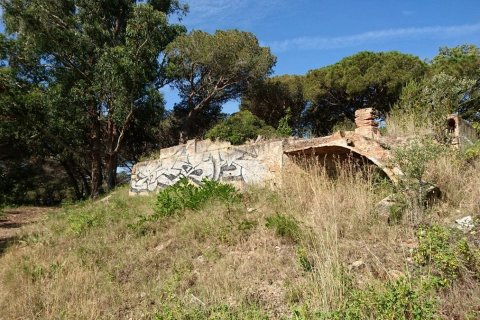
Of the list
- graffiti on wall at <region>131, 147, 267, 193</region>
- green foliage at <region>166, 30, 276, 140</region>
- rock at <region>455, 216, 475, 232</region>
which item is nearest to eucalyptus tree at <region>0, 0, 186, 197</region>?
green foliage at <region>166, 30, 276, 140</region>

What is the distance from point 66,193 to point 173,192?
60.3ft

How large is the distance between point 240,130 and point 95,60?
8330 millimetres

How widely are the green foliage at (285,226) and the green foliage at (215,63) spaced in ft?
44.3

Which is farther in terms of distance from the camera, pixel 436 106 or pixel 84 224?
pixel 436 106

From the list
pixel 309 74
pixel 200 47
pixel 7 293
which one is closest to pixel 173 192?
pixel 7 293

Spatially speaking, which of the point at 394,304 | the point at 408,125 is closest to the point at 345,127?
the point at 408,125

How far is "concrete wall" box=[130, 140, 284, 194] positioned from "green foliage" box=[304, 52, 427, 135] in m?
7.51

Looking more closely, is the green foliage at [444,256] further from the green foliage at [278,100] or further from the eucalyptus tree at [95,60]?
the green foliage at [278,100]

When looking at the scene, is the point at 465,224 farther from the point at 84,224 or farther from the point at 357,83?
the point at 357,83

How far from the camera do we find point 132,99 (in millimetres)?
16531

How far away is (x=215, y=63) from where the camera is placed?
18.3m

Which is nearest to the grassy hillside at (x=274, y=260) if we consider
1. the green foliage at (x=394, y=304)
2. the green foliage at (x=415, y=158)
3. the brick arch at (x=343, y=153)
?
the green foliage at (x=394, y=304)

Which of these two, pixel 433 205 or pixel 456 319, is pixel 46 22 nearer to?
pixel 433 205

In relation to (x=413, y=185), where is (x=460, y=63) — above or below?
above
